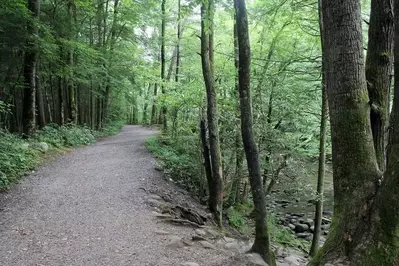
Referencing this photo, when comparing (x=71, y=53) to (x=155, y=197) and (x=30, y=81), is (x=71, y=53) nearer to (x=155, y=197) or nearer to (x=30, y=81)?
(x=30, y=81)

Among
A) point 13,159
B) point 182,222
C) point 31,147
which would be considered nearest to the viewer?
point 182,222

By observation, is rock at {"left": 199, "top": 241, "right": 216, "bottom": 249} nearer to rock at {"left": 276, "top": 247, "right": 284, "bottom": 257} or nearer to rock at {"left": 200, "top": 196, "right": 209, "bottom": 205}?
rock at {"left": 276, "top": 247, "right": 284, "bottom": 257}

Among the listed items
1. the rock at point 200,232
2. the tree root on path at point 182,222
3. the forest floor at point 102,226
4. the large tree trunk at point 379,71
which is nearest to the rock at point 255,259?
the forest floor at point 102,226

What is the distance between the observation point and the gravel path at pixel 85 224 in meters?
4.07

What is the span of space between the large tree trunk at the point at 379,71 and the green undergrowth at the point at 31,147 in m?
6.56

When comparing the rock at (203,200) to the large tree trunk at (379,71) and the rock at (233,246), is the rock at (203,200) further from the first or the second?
the large tree trunk at (379,71)

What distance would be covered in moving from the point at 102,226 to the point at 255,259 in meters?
2.52

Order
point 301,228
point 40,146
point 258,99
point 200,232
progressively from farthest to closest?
point 301,228 < point 40,146 < point 258,99 < point 200,232

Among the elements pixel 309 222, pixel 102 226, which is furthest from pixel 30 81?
pixel 309 222

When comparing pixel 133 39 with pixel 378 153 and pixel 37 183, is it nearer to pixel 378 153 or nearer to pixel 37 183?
pixel 37 183

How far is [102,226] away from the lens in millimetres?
5035

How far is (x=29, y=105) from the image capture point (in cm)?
1006

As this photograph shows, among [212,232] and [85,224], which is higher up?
[85,224]

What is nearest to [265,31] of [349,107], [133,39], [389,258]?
[349,107]
